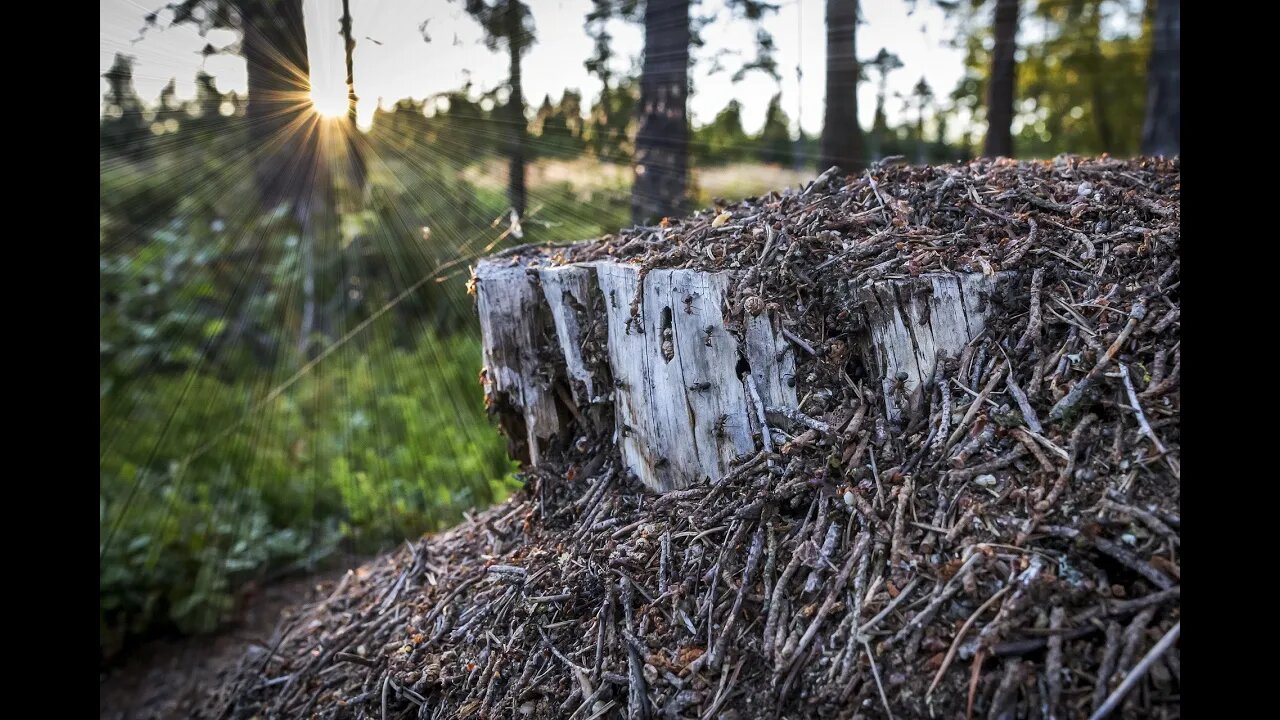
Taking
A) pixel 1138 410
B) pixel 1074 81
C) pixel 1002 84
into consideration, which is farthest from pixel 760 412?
pixel 1074 81

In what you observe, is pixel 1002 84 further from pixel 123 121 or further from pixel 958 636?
pixel 123 121

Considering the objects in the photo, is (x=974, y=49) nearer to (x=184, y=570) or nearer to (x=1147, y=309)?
(x=1147, y=309)

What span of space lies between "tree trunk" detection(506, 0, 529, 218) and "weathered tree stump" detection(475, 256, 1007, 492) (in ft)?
6.06

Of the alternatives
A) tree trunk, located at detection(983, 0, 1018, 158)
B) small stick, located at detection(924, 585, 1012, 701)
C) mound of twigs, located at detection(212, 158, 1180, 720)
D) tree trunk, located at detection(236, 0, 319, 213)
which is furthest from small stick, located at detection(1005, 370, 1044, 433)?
tree trunk, located at detection(983, 0, 1018, 158)

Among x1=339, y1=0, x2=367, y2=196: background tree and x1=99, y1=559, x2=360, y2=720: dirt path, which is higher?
x1=339, y1=0, x2=367, y2=196: background tree

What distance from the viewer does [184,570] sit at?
5305mm

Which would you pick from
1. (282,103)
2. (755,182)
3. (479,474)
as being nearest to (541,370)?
(479,474)

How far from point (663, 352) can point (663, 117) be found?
3440 millimetres

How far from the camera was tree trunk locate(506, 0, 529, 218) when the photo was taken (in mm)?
5465

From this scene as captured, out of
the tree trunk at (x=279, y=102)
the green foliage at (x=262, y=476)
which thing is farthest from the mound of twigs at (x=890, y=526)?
the tree trunk at (x=279, y=102)

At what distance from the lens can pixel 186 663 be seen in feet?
16.0

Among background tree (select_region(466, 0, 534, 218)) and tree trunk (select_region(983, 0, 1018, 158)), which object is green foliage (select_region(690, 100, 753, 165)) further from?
tree trunk (select_region(983, 0, 1018, 158))

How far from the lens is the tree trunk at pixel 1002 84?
6.85 m

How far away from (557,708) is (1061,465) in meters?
1.62
